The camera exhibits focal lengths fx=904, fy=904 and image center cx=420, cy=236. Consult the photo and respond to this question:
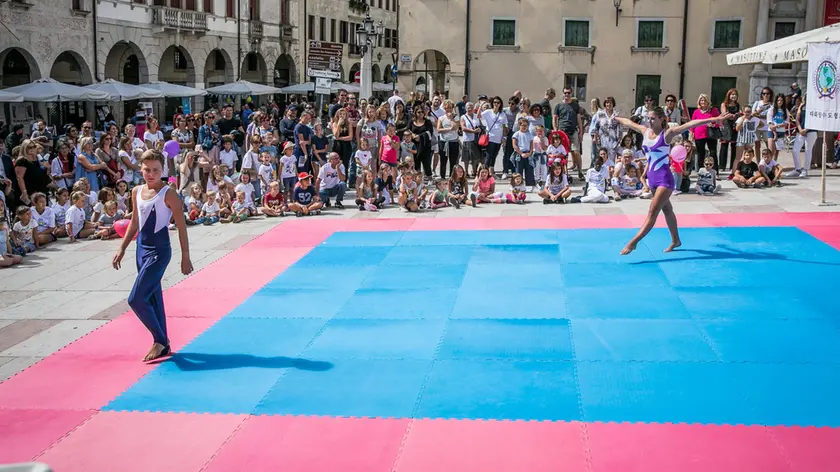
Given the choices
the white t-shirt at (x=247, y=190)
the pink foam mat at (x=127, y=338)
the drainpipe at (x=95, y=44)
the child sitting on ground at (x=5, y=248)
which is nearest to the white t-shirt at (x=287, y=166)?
the white t-shirt at (x=247, y=190)

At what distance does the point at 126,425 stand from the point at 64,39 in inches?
1204

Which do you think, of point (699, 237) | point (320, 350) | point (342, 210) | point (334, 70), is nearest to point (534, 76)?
point (334, 70)

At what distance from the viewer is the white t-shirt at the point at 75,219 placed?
1543cm

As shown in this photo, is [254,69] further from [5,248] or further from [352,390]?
[352,390]

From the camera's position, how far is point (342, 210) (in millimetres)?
17844

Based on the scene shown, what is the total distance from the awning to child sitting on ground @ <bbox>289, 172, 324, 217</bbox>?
9.66 m

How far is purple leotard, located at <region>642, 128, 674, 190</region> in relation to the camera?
39.9ft

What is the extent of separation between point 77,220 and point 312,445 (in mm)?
10194

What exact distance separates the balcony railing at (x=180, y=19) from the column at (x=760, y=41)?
25500 millimetres

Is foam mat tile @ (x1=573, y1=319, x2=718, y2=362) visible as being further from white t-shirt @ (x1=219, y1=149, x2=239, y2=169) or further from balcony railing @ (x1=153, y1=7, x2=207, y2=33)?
balcony railing @ (x1=153, y1=7, x2=207, y2=33)

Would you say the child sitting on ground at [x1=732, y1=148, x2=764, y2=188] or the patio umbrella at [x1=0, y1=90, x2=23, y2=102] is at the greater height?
the patio umbrella at [x1=0, y1=90, x2=23, y2=102]

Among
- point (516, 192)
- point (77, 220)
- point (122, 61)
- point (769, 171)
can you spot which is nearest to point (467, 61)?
point (122, 61)

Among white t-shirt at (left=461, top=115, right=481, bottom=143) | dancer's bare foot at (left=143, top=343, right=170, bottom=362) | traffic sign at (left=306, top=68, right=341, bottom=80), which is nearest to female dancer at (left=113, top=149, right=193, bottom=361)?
dancer's bare foot at (left=143, top=343, right=170, bottom=362)

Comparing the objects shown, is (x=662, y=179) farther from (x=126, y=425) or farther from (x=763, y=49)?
(x=763, y=49)
